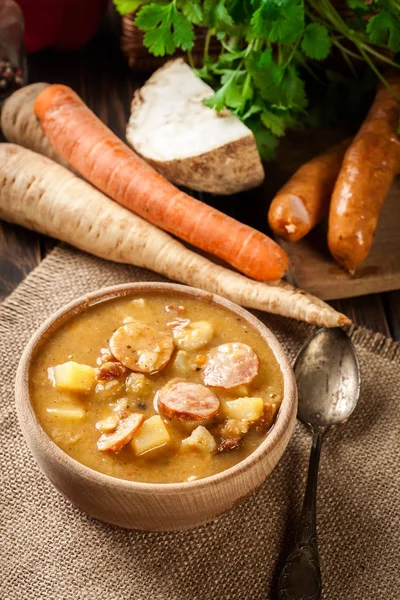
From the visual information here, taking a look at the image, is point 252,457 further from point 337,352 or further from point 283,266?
point 283,266

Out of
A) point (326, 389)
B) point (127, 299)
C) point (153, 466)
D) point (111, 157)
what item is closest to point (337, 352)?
point (326, 389)

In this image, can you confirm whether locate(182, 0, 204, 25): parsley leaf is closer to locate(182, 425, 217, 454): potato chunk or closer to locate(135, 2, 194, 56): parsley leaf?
locate(135, 2, 194, 56): parsley leaf

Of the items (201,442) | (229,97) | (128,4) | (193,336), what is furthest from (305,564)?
(128,4)

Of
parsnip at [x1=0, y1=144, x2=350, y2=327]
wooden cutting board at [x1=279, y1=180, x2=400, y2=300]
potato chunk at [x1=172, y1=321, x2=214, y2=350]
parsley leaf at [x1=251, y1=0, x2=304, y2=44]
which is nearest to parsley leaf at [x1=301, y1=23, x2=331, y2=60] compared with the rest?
parsley leaf at [x1=251, y1=0, x2=304, y2=44]

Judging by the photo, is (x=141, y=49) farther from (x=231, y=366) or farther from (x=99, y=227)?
(x=231, y=366)

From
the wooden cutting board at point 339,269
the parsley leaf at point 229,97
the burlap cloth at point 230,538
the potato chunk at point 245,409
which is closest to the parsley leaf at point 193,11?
the parsley leaf at point 229,97

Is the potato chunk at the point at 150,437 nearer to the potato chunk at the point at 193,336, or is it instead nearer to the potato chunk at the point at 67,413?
the potato chunk at the point at 67,413

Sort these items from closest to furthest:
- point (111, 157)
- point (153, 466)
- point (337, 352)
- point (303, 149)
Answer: point (153, 466) → point (337, 352) → point (111, 157) → point (303, 149)
